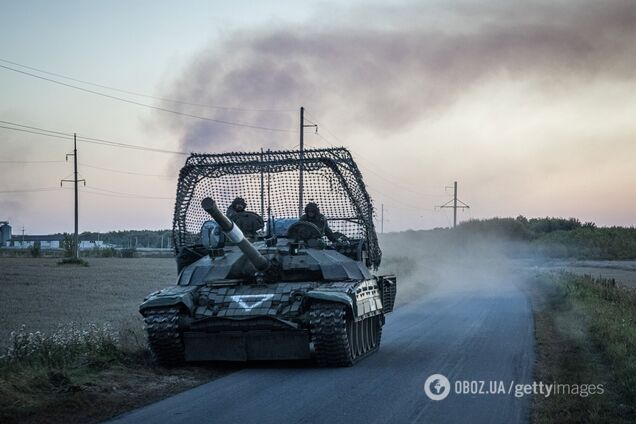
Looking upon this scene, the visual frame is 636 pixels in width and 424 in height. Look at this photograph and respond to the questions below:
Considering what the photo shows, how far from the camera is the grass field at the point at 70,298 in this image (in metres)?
22.2

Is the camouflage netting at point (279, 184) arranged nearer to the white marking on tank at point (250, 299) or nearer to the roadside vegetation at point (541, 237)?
the white marking on tank at point (250, 299)

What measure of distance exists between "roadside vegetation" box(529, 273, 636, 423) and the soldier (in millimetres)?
4688

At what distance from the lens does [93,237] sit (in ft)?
534

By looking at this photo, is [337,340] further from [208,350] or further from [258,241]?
[258,241]

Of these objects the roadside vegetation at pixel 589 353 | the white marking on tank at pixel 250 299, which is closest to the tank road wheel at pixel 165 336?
the white marking on tank at pixel 250 299

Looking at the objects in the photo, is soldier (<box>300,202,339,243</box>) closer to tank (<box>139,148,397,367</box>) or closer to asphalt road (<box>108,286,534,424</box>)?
tank (<box>139,148,397,367</box>)

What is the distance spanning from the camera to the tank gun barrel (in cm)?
1375

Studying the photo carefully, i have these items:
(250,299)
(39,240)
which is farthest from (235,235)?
(39,240)

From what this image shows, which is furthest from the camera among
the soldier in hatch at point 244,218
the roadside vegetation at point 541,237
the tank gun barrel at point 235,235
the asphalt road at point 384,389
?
the roadside vegetation at point 541,237

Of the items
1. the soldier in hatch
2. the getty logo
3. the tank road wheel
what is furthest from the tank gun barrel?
the getty logo

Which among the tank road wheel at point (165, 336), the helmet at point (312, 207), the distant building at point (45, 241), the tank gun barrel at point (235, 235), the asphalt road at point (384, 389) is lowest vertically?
the asphalt road at point (384, 389)

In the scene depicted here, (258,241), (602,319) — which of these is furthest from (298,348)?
(602,319)

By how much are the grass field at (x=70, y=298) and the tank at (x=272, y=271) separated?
12.7ft

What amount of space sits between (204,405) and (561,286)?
27.1 m
